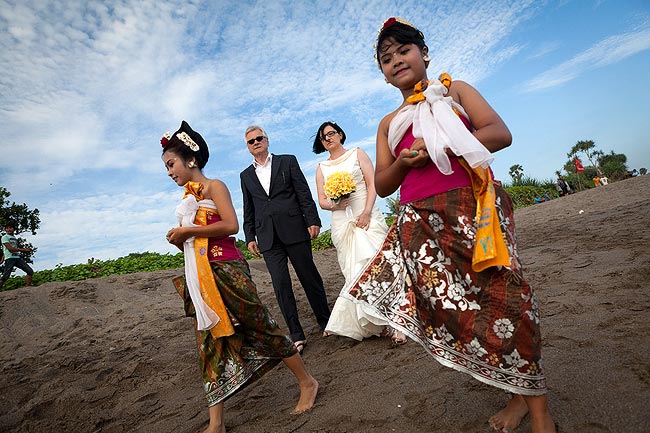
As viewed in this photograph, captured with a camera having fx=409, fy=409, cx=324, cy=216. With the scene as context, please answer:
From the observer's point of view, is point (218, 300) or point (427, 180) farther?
point (218, 300)

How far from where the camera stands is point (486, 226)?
1.70m

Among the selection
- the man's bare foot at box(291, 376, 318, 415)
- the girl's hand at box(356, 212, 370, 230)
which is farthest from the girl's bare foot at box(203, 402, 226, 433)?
the girl's hand at box(356, 212, 370, 230)

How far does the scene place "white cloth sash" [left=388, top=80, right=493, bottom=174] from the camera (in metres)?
1.68

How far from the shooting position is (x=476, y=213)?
178 centimetres

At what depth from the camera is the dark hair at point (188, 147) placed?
287 centimetres

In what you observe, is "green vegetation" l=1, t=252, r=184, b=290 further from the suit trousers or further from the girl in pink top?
the girl in pink top

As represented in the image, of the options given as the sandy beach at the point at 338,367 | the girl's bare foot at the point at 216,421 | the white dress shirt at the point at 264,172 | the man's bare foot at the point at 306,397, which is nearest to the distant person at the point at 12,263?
the sandy beach at the point at 338,367

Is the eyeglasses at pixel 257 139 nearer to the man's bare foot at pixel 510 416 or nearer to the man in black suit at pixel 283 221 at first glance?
the man in black suit at pixel 283 221

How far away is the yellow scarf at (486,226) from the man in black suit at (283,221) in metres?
2.80

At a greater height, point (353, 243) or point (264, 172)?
point (264, 172)

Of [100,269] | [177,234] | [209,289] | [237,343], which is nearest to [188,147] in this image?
[177,234]

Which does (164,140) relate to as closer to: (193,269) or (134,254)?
(193,269)

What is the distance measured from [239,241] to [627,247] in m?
11.0

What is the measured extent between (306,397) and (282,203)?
7.44ft
